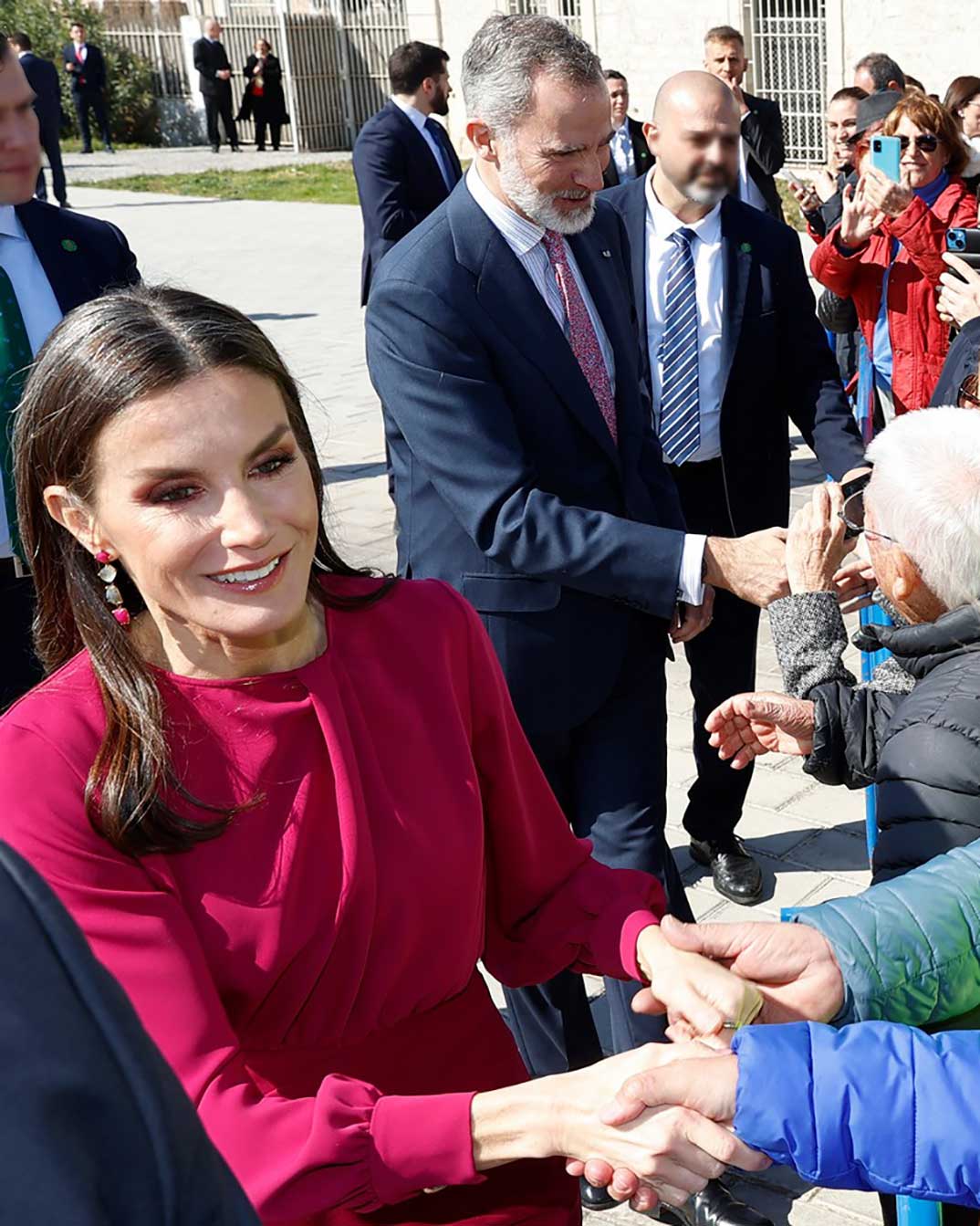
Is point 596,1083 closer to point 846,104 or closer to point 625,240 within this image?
point 625,240

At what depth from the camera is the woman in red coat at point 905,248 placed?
585 cm

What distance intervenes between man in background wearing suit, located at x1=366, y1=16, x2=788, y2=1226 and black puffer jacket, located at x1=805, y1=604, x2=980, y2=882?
83 centimetres

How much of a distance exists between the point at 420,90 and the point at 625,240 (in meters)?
5.49

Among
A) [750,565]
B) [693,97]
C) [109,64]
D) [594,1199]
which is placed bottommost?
[594,1199]

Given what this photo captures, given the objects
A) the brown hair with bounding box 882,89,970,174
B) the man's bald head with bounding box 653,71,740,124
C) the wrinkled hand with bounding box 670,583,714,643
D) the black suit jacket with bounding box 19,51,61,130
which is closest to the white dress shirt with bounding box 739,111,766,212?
the brown hair with bounding box 882,89,970,174

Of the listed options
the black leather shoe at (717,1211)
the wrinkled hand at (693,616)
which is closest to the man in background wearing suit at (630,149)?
the wrinkled hand at (693,616)

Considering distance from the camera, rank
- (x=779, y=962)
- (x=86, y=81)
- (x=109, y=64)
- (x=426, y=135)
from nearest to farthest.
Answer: (x=779, y=962)
(x=426, y=135)
(x=86, y=81)
(x=109, y=64)

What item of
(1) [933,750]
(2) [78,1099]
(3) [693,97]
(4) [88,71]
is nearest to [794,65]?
(4) [88,71]

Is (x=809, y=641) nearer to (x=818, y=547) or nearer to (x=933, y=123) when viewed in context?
(x=818, y=547)

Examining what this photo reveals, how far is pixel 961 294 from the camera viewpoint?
5.14 meters

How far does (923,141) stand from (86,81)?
2677 centimetres

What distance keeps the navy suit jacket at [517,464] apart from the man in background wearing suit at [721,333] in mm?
865

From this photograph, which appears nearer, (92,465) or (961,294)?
(92,465)

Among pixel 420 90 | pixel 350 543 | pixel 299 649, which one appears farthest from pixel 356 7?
pixel 299 649
